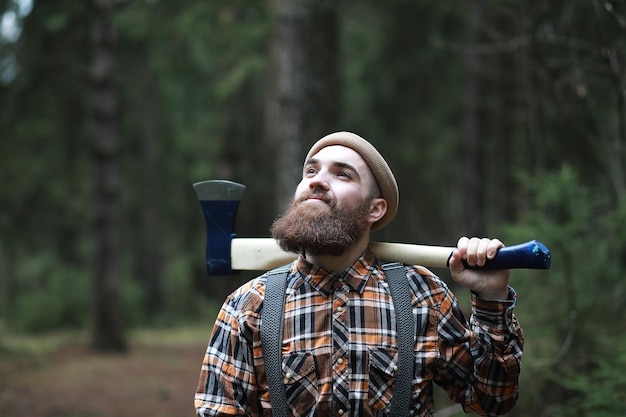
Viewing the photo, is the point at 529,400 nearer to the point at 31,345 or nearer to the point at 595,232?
the point at 595,232

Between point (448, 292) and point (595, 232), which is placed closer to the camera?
point (448, 292)

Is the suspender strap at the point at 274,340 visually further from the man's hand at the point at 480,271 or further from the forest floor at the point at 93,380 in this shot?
the forest floor at the point at 93,380

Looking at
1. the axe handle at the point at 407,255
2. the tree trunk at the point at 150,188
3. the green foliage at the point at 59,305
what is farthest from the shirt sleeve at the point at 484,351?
the tree trunk at the point at 150,188

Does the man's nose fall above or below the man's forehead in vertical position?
below

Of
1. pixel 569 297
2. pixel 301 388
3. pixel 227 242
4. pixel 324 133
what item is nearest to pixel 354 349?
pixel 301 388

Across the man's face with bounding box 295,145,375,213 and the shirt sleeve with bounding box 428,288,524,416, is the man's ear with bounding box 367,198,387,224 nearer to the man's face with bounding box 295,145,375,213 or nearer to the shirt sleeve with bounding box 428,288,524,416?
the man's face with bounding box 295,145,375,213

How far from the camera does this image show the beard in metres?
3.03

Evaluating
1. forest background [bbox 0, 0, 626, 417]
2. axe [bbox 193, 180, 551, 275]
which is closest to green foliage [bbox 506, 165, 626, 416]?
forest background [bbox 0, 0, 626, 417]

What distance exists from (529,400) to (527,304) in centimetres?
83

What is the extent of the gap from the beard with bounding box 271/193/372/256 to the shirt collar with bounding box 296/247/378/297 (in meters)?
0.10

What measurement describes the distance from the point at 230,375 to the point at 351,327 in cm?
50

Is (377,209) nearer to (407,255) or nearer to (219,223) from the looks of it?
(407,255)

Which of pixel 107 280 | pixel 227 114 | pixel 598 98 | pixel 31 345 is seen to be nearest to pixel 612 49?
pixel 598 98

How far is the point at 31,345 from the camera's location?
46.9 ft
